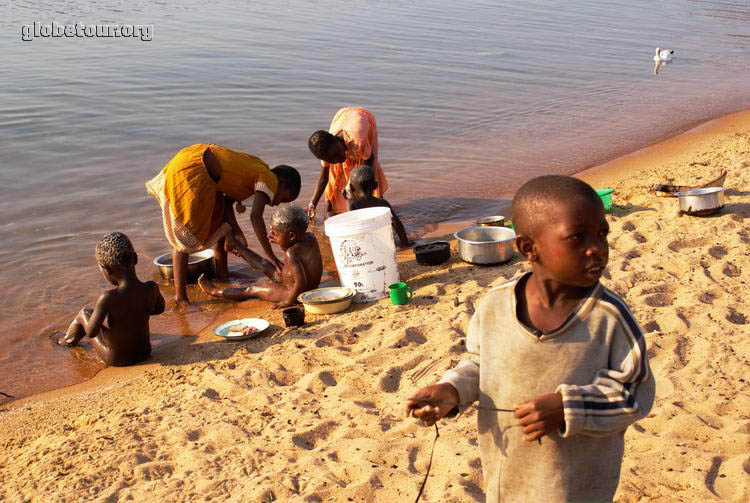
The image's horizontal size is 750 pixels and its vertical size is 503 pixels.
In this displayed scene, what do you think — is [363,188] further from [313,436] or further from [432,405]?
[432,405]

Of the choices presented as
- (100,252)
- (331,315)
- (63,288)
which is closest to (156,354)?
(100,252)

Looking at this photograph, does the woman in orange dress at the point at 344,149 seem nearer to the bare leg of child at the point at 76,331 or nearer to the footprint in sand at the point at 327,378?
the bare leg of child at the point at 76,331

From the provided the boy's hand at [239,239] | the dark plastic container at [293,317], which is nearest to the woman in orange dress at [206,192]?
the boy's hand at [239,239]

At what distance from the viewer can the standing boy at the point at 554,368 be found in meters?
1.94

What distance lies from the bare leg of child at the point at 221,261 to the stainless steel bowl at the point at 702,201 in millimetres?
3842

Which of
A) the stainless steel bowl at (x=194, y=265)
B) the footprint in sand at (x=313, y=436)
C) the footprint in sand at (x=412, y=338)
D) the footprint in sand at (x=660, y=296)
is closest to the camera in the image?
the footprint in sand at (x=313, y=436)

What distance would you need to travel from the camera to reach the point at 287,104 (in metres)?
12.8

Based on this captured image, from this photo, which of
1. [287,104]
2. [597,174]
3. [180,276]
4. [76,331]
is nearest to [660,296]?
[180,276]

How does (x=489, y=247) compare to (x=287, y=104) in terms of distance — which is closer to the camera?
(x=489, y=247)

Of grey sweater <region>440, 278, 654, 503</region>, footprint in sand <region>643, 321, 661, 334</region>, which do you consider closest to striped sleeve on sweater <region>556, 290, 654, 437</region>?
grey sweater <region>440, 278, 654, 503</region>

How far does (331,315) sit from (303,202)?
351cm

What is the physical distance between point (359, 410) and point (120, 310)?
200cm

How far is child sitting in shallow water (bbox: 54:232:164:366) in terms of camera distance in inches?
191

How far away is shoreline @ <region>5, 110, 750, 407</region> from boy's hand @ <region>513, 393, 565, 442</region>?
355cm
